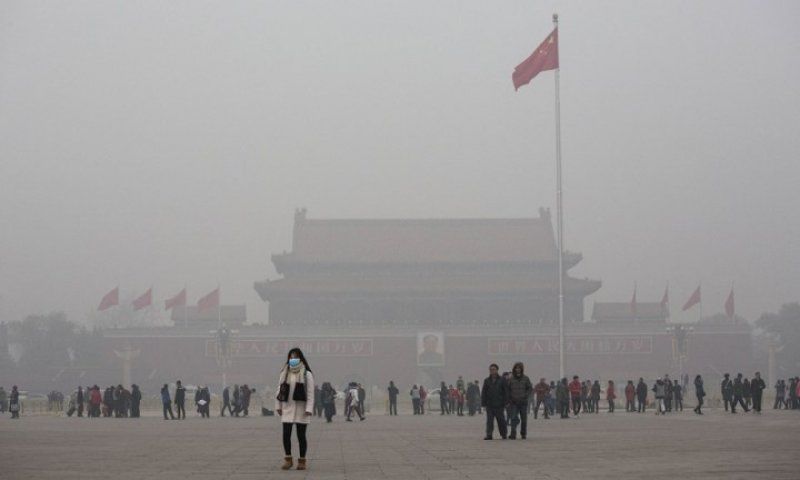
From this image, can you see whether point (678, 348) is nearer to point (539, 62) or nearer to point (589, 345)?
point (589, 345)

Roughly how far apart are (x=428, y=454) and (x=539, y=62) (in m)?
19.9

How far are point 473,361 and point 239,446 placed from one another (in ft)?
153

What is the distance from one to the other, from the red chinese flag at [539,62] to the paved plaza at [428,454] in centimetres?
1354

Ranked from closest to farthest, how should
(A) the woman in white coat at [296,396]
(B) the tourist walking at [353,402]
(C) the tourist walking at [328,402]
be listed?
(A) the woman in white coat at [296,396], (C) the tourist walking at [328,402], (B) the tourist walking at [353,402]

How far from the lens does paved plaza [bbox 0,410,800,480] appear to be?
35.3 feet

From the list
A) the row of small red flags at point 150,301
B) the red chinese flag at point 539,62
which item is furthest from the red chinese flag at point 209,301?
the red chinese flag at point 539,62

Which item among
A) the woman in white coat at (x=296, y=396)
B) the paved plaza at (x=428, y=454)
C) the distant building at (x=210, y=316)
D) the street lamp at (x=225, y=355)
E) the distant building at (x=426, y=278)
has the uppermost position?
the distant building at (x=426, y=278)

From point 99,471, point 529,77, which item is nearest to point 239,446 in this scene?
point 99,471

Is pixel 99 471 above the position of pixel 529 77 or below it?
below

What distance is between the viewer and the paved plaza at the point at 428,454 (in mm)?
10750

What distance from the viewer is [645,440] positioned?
1576 cm

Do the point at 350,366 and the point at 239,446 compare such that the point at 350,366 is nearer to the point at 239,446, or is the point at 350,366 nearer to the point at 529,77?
the point at 529,77

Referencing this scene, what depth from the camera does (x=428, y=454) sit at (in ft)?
44.5

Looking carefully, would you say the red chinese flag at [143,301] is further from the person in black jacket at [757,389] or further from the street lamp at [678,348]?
the person in black jacket at [757,389]
